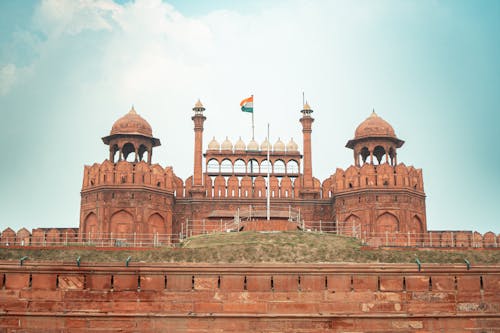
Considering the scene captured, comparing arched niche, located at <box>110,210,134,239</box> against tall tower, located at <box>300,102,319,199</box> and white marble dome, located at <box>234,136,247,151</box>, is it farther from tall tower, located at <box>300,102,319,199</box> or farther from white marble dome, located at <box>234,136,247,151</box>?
tall tower, located at <box>300,102,319,199</box>

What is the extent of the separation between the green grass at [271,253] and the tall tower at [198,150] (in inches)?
369

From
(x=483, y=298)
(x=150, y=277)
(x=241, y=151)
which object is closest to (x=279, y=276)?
(x=150, y=277)

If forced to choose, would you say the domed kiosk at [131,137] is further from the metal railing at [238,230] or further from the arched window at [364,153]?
the arched window at [364,153]

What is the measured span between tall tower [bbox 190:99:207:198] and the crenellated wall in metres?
17.2

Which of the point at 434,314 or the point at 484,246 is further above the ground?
the point at 484,246

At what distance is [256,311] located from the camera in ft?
82.9

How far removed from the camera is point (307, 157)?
4409 cm

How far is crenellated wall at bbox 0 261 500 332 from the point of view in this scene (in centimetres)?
2506

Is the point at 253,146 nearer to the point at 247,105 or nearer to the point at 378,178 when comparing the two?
the point at 247,105

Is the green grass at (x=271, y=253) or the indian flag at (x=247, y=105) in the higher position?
the indian flag at (x=247, y=105)

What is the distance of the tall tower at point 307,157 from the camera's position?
1698 inches

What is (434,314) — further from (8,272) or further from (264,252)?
(8,272)

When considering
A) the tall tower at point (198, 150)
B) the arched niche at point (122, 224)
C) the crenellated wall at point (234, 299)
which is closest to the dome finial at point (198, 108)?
the tall tower at point (198, 150)

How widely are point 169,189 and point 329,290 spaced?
17411 millimetres
